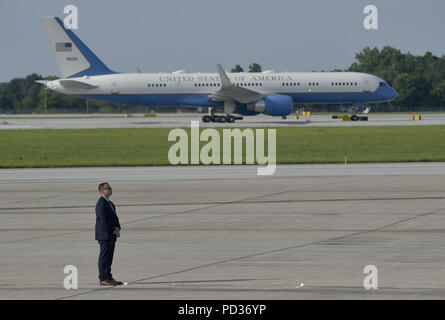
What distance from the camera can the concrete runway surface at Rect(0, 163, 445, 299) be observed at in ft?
48.3

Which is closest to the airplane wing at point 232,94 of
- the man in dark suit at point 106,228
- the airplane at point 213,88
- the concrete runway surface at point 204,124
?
the airplane at point 213,88

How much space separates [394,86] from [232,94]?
79.6 metres

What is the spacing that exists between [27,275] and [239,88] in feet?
207

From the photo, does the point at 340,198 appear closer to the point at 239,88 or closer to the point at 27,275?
the point at 27,275

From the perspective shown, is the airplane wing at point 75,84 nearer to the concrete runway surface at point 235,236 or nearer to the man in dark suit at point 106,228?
the concrete runway surface at point 235,236

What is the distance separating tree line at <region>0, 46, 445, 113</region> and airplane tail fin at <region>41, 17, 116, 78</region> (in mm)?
55498

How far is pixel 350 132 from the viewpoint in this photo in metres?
65.6

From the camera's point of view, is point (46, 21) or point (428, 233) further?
point (46, 21)

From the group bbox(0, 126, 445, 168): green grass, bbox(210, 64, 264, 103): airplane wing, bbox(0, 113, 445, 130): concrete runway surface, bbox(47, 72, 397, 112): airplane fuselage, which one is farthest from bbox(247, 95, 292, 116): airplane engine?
bbox(0, 126, 445, 168): green grass

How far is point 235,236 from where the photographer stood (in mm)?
20406

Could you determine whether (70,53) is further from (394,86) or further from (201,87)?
(394,86)
